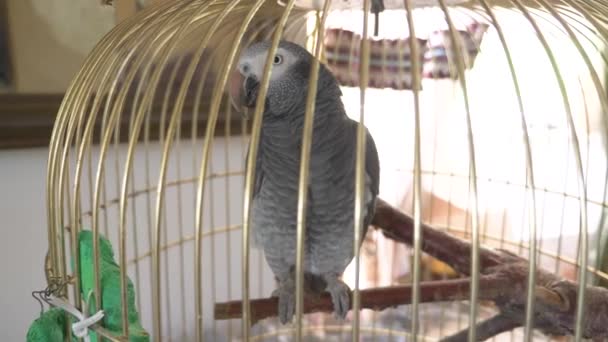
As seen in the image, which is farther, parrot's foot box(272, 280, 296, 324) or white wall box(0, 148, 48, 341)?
white wall box(0, 148, 48, 341)

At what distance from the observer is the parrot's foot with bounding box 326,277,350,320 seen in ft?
2.28

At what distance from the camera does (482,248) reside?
81cm

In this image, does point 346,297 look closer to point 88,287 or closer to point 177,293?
point 88,287

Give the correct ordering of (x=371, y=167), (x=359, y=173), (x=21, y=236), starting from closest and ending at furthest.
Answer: (x=359, y=173) → (x=371, y=167) → (x=21, y=236)

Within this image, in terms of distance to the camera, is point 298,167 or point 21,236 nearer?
point 298,167

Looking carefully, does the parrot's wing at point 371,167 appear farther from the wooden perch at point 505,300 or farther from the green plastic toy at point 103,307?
the green plastic toy at point 103,307

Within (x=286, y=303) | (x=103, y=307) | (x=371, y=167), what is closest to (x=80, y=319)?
(x=103, y=307)

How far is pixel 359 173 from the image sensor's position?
1.30 ft

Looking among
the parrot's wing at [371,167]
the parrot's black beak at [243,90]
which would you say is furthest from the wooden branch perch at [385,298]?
the parrot's black beak at [243,90]

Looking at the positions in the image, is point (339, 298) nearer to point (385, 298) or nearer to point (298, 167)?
point (385, 298)

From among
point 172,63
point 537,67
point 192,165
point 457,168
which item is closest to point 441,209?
point 457,168

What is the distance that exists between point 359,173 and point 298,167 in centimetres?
29

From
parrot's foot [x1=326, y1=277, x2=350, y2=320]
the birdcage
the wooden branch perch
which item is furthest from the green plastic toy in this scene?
parrot's foot [x1=326, y1=277, x2=350, y2=320]

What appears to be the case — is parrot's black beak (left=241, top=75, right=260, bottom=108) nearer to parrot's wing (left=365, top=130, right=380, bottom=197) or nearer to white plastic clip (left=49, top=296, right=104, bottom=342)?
parrot's wing (left=365, top=130, right=380, bottom=197)
